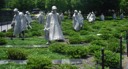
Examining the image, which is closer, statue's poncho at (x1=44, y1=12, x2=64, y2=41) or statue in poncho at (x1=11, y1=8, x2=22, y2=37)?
statue's poncho at (x1=44, y1=12, x2=64, y2=41)

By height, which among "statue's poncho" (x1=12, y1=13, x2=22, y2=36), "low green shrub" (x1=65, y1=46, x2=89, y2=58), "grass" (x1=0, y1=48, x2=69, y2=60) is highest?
"statue's poncho" (x1=12, y1=13, x2=22, y2=36)

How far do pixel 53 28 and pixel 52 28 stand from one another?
0.06 metres

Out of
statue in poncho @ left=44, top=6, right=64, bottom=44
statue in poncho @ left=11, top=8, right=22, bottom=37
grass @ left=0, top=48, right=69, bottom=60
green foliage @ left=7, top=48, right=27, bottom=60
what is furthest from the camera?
statue in poncho @ left=11, top=8, right=22, bottom=37

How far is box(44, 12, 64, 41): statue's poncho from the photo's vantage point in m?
18.8

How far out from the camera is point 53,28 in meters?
19.2

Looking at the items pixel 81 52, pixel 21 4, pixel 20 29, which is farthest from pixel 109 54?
pixel 21 4

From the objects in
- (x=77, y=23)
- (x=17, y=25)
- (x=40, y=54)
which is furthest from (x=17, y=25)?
(x=77, y=23)

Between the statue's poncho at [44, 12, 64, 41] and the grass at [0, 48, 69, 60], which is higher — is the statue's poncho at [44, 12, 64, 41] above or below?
above

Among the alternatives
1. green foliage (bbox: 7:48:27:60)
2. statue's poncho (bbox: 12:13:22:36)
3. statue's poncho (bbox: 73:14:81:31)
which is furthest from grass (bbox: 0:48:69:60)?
statue's poncho (bbox: 73:14:81:31)

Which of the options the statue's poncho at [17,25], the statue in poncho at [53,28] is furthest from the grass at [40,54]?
the statue's poncho at [17,25]

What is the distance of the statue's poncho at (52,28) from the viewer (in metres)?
18.8

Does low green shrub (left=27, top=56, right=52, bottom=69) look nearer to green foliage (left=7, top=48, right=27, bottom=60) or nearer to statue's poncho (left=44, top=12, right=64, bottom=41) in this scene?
green foliage (left=7, top=48, right=27, bottom=60)

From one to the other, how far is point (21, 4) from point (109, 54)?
64.1 metres

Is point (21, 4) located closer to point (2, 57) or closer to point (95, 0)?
point (95, 0)
